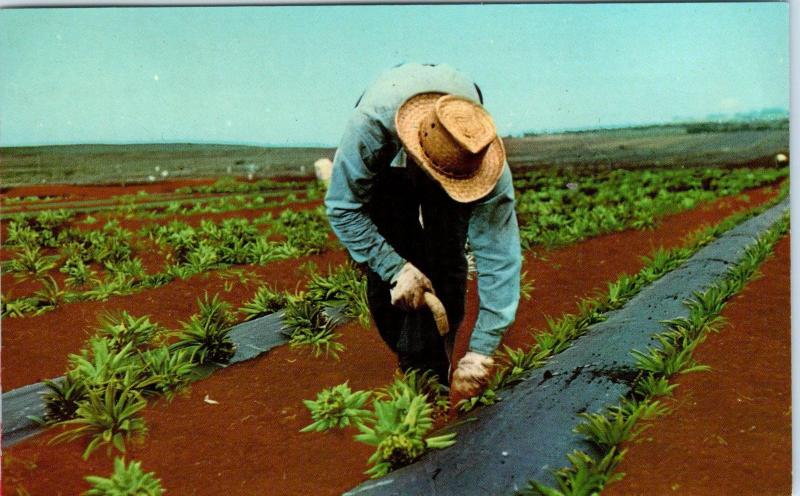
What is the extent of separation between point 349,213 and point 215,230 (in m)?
1.19

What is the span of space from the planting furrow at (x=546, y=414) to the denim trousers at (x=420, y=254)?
14.9 inches

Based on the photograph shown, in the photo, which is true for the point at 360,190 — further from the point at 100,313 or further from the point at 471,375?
the point at 100,313

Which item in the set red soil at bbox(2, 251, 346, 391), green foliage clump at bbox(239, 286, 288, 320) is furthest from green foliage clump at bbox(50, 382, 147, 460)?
green foliage clump at bbox(239, 286, 288, 320)

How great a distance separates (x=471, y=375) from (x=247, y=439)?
3.34 feet

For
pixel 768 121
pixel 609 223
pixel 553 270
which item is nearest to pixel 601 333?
pixel 553 270

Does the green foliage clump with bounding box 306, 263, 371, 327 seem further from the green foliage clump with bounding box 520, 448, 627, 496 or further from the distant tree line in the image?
the distant tree line

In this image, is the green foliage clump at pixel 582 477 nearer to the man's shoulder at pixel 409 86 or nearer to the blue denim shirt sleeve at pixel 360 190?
the blue denim shirt sleeve at pixel 360 190

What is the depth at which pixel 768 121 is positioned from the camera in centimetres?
395

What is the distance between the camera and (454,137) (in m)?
2.59

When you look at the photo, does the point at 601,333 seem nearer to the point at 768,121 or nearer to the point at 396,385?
the point at 396,385

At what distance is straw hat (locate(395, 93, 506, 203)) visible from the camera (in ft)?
8.61

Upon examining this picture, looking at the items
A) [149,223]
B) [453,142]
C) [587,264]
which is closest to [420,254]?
[453,142]

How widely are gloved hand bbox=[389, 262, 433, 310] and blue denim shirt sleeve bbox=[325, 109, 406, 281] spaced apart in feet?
0.12

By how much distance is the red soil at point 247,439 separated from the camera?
300cm
